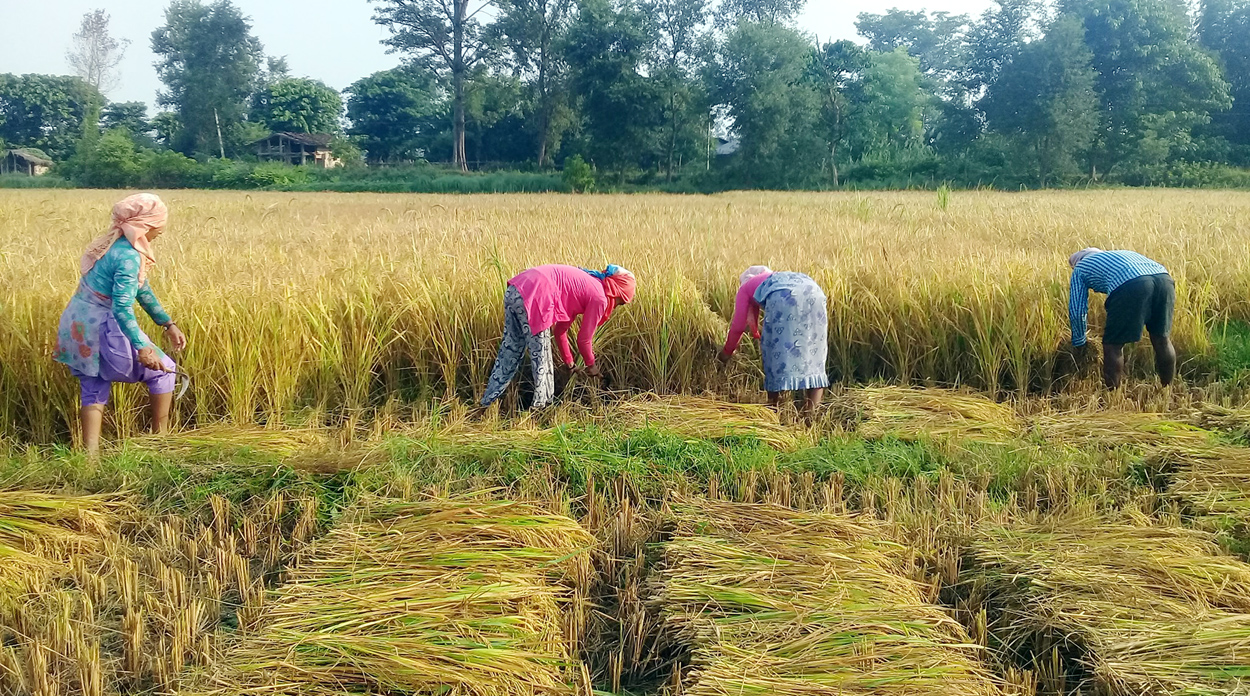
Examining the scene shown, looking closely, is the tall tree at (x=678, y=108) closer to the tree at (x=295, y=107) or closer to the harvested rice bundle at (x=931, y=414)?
the tree at (x=295, y=107)

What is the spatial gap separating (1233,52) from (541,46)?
109ft

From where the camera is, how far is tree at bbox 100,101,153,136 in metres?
53.0

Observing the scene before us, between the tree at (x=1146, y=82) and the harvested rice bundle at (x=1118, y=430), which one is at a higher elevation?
the tree at (x=1146, y=82)

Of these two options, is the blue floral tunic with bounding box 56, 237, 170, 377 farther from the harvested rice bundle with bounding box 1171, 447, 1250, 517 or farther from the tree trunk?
the tree trunk

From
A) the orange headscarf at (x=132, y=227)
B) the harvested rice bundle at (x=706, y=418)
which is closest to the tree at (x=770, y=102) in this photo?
the harvested rice bundle at (x=706, y=418)

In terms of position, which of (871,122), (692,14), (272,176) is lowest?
(272,176)

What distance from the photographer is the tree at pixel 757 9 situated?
47500mm

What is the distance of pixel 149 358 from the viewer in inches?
147

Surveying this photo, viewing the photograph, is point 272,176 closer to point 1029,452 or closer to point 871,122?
point 871,122

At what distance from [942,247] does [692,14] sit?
41.0 meters

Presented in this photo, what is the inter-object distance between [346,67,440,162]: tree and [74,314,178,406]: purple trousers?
157ft

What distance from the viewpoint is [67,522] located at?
3088 millimetres

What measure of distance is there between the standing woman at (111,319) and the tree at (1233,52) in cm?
4073

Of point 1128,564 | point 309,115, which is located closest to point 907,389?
point 1128,564
